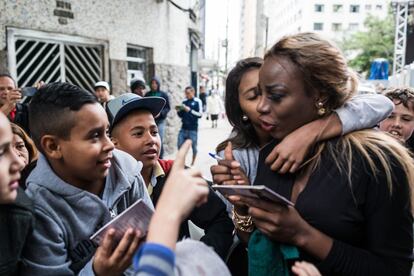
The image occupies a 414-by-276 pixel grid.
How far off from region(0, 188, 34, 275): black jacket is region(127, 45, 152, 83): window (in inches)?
244

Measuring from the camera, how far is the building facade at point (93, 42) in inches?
190

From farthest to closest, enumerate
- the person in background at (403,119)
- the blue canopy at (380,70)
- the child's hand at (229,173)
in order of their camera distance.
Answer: the blue canopy at (380,70), the person in background at (403,119), the child's hand at (229,173)

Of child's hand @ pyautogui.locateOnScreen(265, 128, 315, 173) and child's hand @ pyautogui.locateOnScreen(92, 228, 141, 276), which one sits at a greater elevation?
child's hand @ pyautogui.locateOnScreen(265, 128, 315, 173)

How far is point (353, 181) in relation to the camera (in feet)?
4.22

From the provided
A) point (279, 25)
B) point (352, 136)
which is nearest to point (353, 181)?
point (352, 136)

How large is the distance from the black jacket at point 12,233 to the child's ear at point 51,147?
326 mm

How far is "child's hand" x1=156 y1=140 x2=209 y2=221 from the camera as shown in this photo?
3.13 ft

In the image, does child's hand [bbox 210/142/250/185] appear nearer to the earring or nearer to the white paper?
the earring

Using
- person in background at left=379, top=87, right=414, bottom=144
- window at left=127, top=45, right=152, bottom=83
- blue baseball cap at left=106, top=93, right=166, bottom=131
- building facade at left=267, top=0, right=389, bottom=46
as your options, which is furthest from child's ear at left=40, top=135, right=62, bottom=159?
building facade at left=267, top=0, right=389, bottom=46

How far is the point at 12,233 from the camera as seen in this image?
3.65 ft

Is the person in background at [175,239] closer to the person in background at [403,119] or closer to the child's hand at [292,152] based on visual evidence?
the child's hand at [292,152]

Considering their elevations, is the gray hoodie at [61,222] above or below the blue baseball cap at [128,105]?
below

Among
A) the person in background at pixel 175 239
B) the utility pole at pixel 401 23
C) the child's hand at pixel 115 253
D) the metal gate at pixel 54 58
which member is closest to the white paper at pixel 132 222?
the child's hand at pixel 115 253

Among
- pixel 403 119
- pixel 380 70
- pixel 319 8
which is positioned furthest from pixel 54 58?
pixel 319 8
